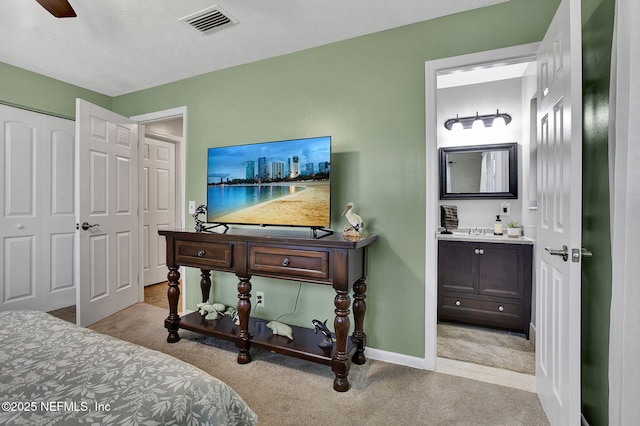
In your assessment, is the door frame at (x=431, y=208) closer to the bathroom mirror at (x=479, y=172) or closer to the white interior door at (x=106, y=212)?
the bathroom mirror at (x=479, y=172)

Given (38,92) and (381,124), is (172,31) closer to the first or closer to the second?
(381,124)

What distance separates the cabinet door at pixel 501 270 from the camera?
2701 millimetres

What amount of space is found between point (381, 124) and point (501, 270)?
174 cm

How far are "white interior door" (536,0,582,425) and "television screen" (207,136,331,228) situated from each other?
51.1 inches

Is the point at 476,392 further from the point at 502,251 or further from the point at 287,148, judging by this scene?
the point at 287,148

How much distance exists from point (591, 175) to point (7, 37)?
405 centimetres

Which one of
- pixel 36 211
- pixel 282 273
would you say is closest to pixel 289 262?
pixel 282 273

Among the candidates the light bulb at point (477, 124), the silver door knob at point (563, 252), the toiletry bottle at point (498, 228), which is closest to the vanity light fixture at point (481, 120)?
the light bulb at point (477, 124)

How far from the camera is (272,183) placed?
244 cm

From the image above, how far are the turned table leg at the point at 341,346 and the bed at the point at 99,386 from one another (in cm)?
100

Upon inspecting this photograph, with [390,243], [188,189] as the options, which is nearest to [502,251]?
[390,243]

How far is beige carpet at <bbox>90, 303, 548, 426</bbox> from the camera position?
1.68 metres

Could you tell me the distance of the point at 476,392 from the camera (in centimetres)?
191

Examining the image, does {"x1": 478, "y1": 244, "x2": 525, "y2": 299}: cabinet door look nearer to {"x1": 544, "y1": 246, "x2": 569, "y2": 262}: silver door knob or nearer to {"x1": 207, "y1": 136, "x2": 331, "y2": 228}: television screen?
{"x1": 544, "y1": 246, "x2": 569, "y2": 262}: silver door knob
